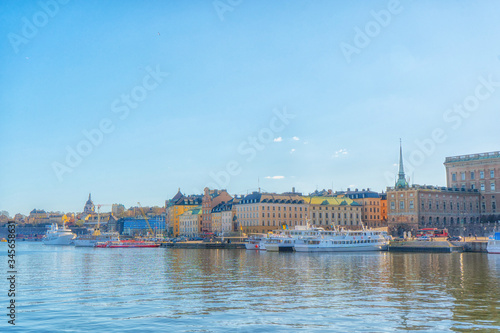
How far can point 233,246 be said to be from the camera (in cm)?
12375

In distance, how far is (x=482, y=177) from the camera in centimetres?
13900

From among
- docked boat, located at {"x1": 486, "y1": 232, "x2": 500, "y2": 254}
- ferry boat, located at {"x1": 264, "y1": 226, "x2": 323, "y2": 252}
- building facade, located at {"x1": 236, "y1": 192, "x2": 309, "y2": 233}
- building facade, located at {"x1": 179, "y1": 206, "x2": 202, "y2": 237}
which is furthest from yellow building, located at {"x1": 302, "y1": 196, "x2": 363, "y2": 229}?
docked boat, located at {"x1": 486, "y1": 232, "x2": 500, "y2": 254}

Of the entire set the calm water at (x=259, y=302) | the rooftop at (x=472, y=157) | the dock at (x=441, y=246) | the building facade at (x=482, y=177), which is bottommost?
the dock at (x=441, y=246)

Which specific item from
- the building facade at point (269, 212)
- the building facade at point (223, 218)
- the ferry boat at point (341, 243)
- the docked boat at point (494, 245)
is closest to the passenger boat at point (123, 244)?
the building facade at point (223, 218)

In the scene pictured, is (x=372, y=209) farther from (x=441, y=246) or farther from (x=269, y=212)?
(x=441, y=246)

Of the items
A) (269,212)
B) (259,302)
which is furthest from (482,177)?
(259,302)

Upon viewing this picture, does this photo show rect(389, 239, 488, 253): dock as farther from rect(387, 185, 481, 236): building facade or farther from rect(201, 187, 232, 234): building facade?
rect(201, 187, 232, 234): building facade

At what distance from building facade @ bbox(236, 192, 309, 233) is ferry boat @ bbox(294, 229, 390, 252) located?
36831mm

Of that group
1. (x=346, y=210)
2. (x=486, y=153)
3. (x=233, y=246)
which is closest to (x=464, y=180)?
(x=486, y=153)

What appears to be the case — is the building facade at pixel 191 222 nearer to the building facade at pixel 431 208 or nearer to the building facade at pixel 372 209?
the building facade at pixel 372 209

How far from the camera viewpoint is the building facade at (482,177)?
135375 millimetres

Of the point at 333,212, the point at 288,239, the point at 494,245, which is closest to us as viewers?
the point at 494,245

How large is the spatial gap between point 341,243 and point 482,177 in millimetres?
59124

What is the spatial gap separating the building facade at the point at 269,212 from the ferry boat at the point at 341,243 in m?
36.8
